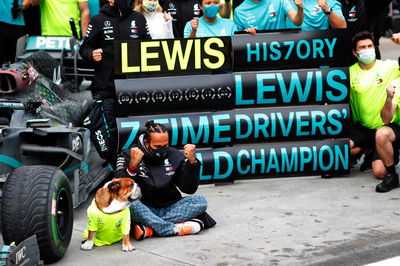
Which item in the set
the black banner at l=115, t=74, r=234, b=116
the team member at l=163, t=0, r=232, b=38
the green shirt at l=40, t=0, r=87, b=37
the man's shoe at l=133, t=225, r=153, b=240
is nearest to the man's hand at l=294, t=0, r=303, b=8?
the black banner at l=115, t=74, r=234, b=116

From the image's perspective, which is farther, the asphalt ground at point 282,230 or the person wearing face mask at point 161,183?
the person wearing face mask at point 161,183

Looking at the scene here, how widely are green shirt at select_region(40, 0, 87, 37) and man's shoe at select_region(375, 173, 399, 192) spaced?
4.94 m

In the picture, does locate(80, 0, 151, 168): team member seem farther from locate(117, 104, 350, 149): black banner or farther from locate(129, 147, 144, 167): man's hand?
locate(129, 147, 144, 167): man's hand

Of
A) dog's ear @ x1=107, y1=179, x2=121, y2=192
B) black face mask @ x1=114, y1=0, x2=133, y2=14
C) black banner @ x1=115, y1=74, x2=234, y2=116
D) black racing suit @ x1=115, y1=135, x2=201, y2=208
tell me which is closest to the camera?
dog's ear @ x1=107, y1=179, x2=121, y2=192

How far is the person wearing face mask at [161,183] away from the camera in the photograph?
6797 mm

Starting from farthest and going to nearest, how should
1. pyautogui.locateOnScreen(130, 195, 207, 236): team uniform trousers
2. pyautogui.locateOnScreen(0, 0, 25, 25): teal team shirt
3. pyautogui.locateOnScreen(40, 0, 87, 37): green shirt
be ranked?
1. pyautogui.locateOnScreen(40, 0, 87, 37): green shirt
2. pyautogui.locateOnScreen(0, 0, 25, 25): teal team shirt
3. pyautogui.locateOnScreen(130, 195, 207, 236): team uniform trousers

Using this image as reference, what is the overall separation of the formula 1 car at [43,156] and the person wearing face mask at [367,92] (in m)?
2.84

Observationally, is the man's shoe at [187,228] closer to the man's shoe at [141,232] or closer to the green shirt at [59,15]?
the man's shoe at [141,232]

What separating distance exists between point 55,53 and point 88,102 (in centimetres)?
127

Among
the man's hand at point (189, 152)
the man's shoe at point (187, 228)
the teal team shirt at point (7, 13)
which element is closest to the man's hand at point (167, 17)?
the teal team shirt at point (7, 13)

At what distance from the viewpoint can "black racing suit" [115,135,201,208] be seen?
6.89 m

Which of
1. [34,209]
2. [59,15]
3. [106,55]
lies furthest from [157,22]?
[34,209]

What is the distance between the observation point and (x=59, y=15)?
11.1 m

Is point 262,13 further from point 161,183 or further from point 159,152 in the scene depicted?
point 161,183
